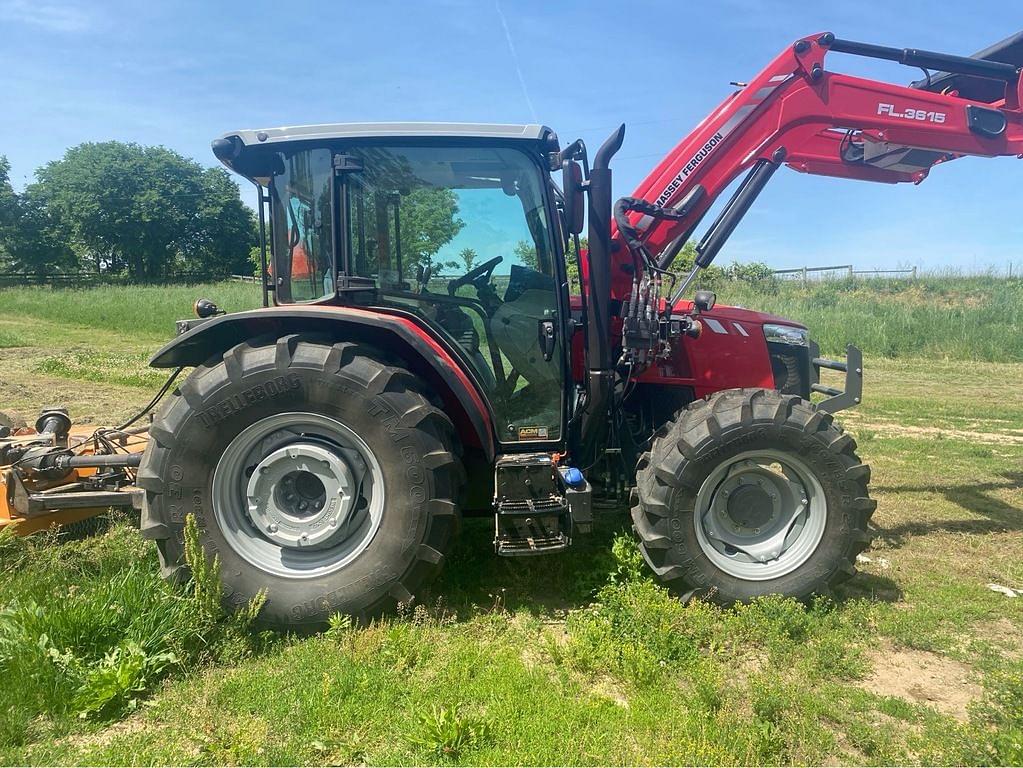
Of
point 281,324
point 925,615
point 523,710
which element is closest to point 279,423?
point 281,324

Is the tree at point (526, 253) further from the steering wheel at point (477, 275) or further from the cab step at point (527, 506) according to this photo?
the cab step at point (527, 506)

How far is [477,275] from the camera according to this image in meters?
3.56

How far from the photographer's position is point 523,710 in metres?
2.62

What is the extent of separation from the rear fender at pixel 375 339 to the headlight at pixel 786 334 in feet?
6.60

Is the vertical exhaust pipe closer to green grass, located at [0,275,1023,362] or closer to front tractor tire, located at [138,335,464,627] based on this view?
front tractor tire, located at [138,335,464,627]

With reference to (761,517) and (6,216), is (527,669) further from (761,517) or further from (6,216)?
(6,216)

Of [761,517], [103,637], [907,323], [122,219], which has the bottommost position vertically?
[103,637]

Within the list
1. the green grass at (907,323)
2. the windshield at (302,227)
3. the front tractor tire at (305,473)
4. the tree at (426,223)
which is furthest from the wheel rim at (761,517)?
the green grass at (907,323)

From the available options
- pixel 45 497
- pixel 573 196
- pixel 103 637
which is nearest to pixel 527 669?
pixel 103 637

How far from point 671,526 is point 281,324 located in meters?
2.23

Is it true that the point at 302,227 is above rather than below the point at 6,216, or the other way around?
below

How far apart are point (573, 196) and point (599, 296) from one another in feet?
1.77

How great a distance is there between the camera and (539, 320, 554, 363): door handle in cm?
354

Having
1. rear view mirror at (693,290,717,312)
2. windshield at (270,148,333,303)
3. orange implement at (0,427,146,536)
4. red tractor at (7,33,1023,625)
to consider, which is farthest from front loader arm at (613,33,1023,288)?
orange implement at (0,427,146,536)
